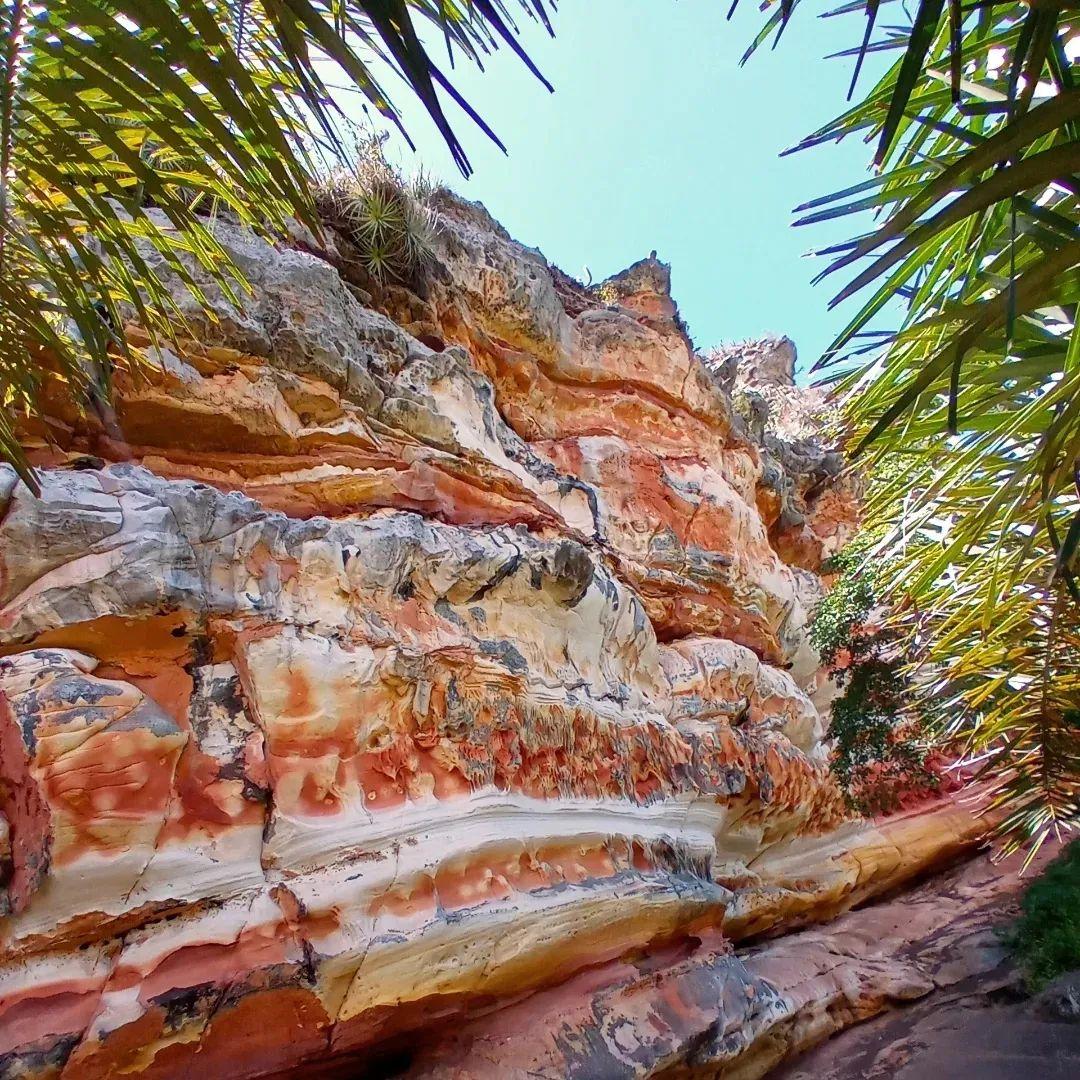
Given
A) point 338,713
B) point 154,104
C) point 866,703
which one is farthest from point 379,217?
point 866,703

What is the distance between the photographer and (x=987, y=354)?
288 centimetres

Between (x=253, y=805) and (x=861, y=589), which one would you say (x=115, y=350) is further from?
(x=861, y=589)

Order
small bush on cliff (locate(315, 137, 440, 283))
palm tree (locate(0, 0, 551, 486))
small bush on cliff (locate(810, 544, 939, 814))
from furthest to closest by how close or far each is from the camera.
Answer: small bush on cliff (locate(810, 544, 939, 814)), small bush on cliff (locate(315, 137, 440, 283)), palm tree (locate(0, 0, 551, 486))

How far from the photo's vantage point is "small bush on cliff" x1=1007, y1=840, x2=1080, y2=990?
4.86 m

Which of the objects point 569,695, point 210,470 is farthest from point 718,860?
point 210,470

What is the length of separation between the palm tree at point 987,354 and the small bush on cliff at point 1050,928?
44cm

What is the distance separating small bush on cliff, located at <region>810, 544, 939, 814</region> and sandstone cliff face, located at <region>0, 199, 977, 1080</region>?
1041 millimetres

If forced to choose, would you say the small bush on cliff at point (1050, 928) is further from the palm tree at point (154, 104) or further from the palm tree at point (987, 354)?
the palm tree at point (154, 104)

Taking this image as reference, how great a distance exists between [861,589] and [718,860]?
2778 millimetres

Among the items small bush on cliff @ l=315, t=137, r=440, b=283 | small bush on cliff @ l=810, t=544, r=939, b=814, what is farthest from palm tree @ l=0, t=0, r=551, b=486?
small bush on cliff @ l=810, t=544, r=939, b=814

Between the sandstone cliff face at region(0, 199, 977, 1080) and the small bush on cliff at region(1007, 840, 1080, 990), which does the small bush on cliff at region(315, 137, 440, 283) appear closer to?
the sandstone cliff face at region(0, 199, 977, 1080)

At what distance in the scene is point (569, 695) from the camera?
13.0 ft

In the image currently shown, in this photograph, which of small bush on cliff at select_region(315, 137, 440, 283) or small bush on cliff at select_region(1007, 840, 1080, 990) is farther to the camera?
small bush on cliff at select_region(315, 137, 440, 283)

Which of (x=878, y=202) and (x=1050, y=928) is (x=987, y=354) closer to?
(x=878, y=202)
